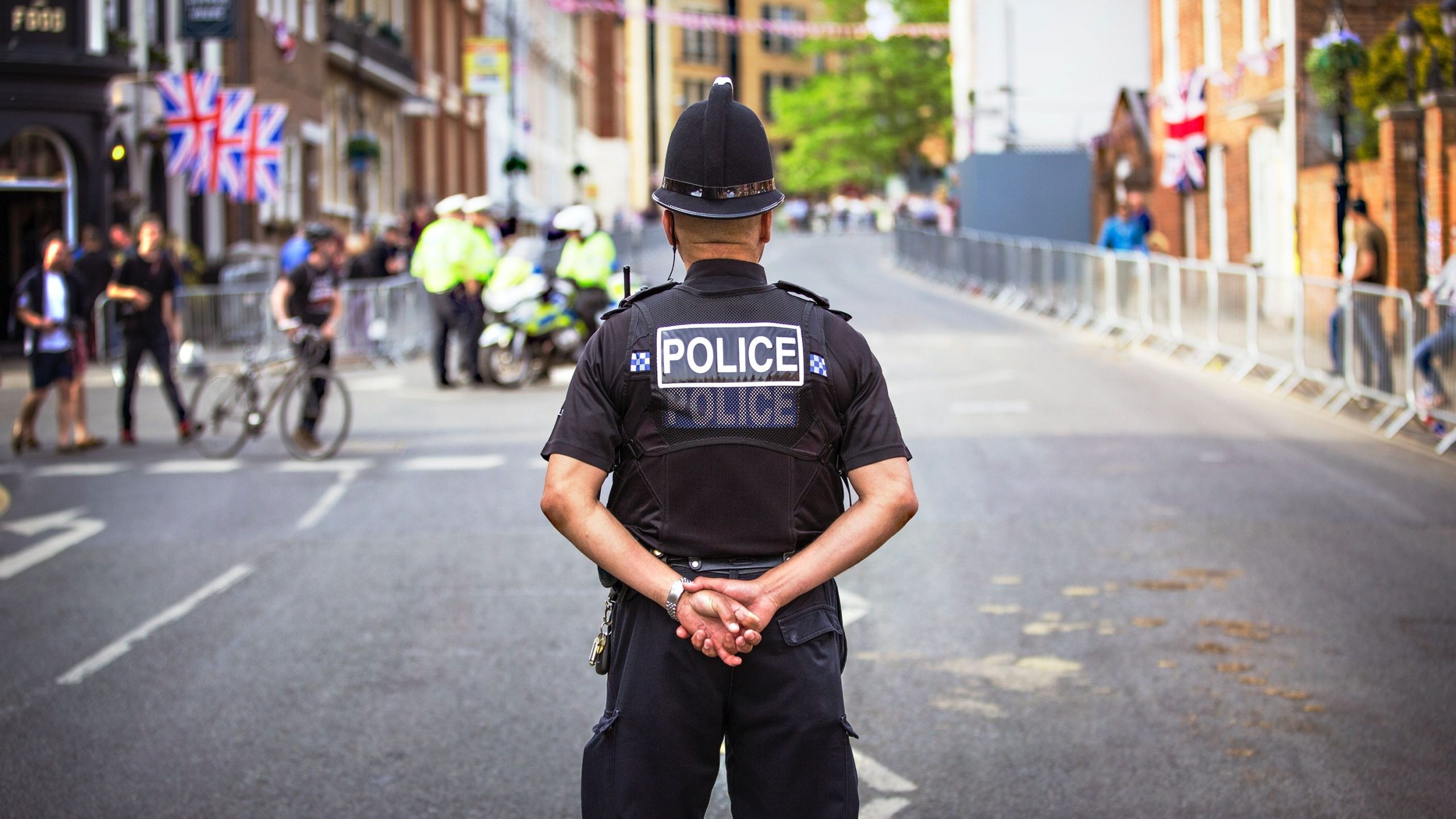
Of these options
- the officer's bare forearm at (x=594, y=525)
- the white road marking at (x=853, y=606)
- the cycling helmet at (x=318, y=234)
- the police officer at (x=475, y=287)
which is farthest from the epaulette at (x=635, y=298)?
the police officer at (x=475, y=287)

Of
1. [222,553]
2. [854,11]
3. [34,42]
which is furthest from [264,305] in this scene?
[854,11]

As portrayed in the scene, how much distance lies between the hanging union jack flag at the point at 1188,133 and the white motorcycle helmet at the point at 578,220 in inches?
595

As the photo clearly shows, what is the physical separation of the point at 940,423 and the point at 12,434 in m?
8.23

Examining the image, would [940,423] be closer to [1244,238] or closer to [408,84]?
[1244,238]

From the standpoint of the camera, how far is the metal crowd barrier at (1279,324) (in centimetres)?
1370

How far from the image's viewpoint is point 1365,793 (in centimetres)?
524

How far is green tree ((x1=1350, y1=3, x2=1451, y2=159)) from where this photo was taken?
21.8 m

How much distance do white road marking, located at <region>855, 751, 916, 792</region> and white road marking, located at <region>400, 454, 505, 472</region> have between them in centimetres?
765

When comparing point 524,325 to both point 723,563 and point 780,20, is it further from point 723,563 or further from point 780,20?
point 780,20

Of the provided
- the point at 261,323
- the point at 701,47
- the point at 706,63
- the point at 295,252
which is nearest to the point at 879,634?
the point at 295,252

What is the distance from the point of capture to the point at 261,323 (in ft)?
77.6

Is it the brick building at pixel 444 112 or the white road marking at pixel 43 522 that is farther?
the brick building at pixel 444 112

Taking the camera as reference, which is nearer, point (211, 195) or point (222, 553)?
point (222, 553)

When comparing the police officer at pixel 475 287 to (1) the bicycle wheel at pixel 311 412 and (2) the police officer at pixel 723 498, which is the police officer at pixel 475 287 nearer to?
(1) the bicycle wheel at pixel 311 412
